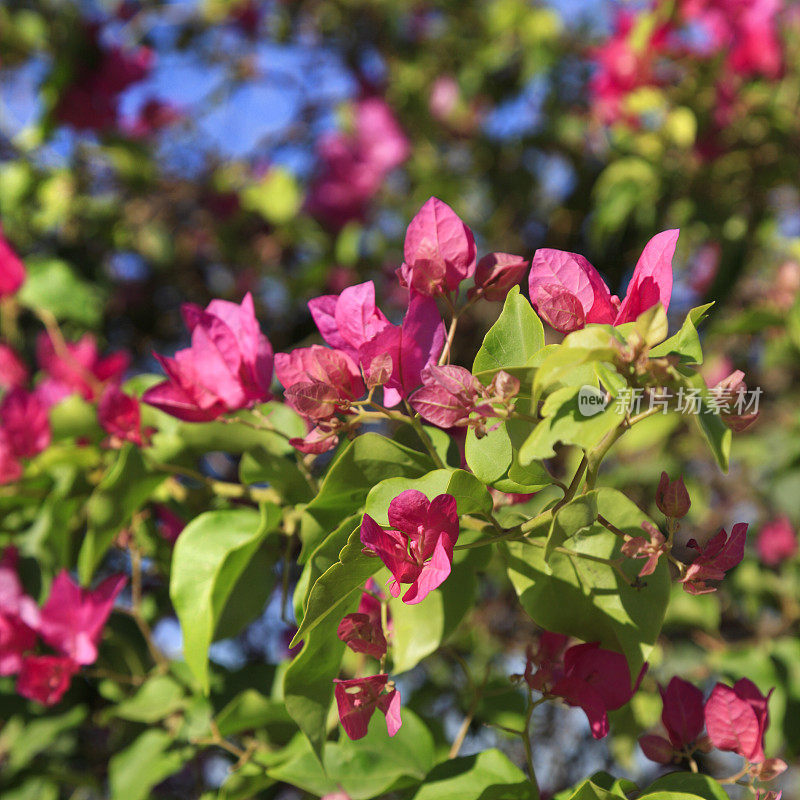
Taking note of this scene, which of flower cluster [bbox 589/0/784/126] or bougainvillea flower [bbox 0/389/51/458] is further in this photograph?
flower cluster [bbox 589/0/784/126]

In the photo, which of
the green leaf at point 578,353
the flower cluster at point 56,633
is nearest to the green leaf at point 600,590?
the green leaf at point 578,353

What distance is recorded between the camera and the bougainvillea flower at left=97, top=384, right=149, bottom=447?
627 millimetres

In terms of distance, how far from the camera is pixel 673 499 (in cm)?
40

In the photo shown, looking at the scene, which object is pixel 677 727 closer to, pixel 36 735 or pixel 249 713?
pixel 249 713

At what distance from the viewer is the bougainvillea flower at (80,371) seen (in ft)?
2.85

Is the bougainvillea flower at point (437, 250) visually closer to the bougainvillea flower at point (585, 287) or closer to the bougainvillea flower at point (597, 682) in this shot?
the bougainvillea flower at point (585, 287)

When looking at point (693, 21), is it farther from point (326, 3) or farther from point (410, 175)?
point (326, 3)

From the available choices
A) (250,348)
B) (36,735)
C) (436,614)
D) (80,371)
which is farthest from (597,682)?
(80,371)

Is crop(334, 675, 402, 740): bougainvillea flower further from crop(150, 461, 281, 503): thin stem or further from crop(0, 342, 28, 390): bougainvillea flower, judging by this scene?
crop(0, 342, 28, 390): bougainvillea flower

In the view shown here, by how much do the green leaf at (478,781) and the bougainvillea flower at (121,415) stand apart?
0.34 meters

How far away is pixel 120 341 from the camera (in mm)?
1768

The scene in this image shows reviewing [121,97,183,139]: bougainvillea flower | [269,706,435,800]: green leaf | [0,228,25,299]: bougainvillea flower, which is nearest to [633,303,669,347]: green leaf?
[269,706,435,800]: green leaf

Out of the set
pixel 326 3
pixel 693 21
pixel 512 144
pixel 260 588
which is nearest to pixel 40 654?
pixel 260 588

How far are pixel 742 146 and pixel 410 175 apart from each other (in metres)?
0.91
